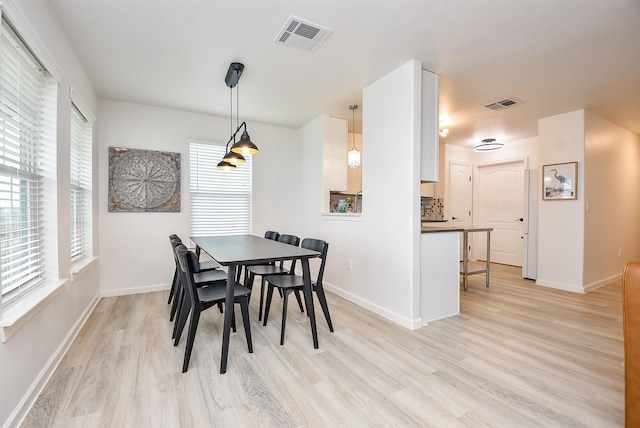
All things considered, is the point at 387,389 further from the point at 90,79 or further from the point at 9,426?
the point at 90,79

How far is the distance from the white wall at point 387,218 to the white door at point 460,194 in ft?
11.3

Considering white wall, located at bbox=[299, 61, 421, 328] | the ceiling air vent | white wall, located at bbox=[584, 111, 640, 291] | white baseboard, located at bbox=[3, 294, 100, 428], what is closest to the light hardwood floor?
white baseboard, located at bbox=[3, 294, 100, 428]

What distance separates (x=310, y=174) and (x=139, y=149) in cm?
232

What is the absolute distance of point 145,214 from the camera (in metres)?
3.99

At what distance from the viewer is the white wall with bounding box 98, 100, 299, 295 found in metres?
3.79

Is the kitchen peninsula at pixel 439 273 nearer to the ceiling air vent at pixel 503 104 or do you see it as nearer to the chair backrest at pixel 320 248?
the chair backrest at pixel 320 248

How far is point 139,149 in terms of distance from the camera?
3924 millimetres

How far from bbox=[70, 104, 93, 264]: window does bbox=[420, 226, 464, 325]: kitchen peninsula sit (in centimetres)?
336

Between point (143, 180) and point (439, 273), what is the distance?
12.3 ft

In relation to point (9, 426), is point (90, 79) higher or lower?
higher

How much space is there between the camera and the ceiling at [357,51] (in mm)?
2096

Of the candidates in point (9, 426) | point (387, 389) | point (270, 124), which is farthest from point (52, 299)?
point (270, 124)

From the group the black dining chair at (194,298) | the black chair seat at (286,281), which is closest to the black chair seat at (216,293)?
the black dining chair at (194,298)

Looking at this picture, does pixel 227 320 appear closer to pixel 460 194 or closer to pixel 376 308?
pixel 376 308
